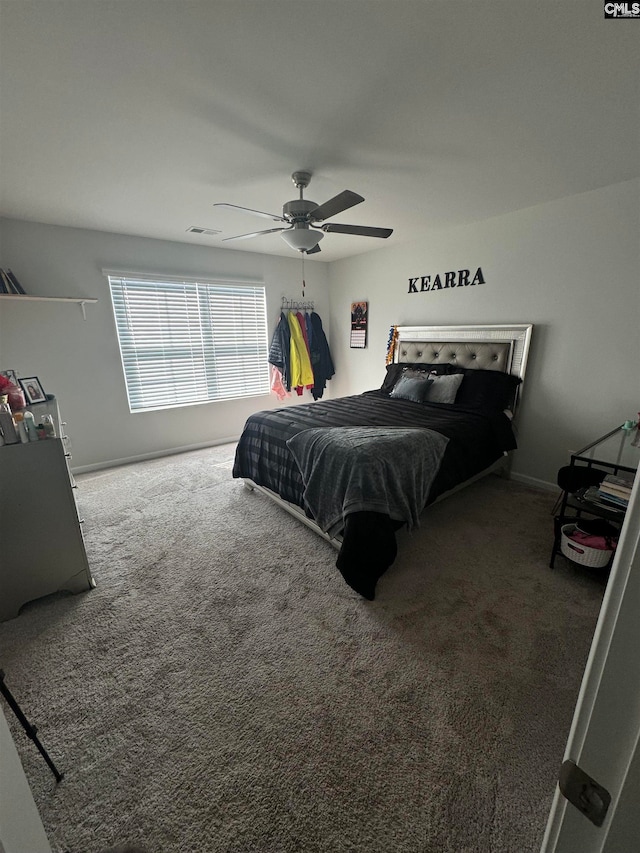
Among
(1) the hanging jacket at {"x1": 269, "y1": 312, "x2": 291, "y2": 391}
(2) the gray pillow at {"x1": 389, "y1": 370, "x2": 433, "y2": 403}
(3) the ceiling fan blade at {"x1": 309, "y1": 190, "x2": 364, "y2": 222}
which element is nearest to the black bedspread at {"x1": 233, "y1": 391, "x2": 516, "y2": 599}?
(2) the gray pillow at {"x1": 389, "y1": 370, "x2": 433, "y2": 403}

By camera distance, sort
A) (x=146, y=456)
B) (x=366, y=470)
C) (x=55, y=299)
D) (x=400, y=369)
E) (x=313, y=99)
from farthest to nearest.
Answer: (x=146, y=456) → (x=400, y=369) → (x=55, y=299) → (x=366, y=470) → (x=313, y=99)

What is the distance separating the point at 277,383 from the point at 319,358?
0.72 meters

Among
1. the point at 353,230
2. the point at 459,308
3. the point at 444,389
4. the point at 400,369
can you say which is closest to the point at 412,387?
the point at 444,389

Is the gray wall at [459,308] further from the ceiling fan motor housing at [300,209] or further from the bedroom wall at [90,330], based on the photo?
the ceiling fan motor housing at [300,209]

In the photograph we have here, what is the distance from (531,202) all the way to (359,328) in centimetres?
225

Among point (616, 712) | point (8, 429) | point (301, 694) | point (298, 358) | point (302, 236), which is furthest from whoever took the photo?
point (298, 358)

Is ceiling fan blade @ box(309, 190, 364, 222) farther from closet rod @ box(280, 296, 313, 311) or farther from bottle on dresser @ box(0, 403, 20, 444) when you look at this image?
closet rod @ box(280, 296, 313, 311)

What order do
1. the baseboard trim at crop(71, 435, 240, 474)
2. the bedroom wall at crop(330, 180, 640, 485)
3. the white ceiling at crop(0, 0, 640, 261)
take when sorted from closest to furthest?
the white ceiling at crop(0, 0, 640, 261), the bedroom wall at crop(330, 180, 640, 485), the baseboard trim at crop(71, 435, 240, 474)

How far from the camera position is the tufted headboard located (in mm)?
3086

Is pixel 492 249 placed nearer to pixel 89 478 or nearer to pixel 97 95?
pixel 97 95

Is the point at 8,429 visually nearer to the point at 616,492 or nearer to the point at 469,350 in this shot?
the point at 616,492

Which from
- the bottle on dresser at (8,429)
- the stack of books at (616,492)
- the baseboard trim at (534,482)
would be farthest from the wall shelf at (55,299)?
the baseboard trim at (534,482)

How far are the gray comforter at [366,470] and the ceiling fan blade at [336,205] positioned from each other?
1.37 metres

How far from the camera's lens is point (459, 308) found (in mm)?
3504
